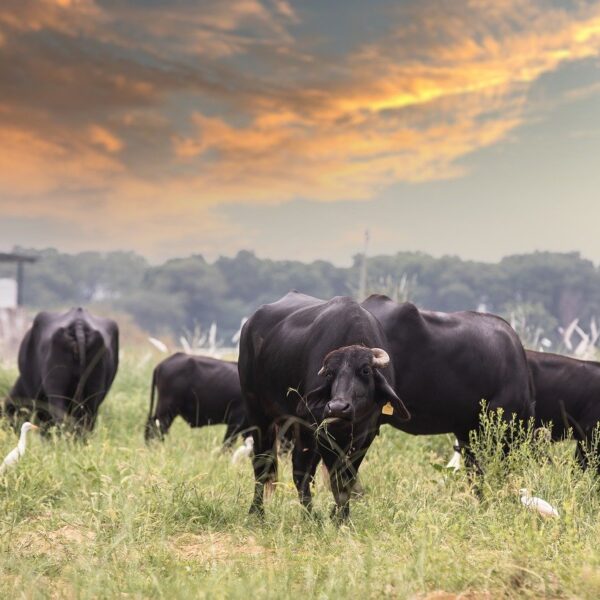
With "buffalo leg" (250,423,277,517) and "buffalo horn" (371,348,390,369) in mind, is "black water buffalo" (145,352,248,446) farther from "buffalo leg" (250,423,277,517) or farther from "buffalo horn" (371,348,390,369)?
"buffalo horn" (371,348,390,369)

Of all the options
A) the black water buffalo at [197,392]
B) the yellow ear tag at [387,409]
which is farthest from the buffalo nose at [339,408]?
the black water buffalo at [197,392]

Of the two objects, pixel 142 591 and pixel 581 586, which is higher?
pixel 581 586

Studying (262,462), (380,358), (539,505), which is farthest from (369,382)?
(262,462)

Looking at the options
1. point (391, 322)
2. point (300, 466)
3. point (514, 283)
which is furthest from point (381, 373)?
point (514, 283)

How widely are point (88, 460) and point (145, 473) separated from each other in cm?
85

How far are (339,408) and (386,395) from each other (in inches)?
19.7

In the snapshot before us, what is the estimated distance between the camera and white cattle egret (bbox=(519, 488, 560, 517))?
5789 millimetres

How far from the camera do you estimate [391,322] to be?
779cm

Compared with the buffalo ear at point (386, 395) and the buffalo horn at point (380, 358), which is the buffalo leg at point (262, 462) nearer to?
the buffalo ear at point (386, 395)

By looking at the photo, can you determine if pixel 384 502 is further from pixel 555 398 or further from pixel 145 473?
pixel 555 398

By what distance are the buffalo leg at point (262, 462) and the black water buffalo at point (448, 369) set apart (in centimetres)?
97

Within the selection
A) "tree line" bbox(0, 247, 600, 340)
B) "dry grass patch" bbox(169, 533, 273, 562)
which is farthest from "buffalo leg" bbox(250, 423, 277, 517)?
"tree line" bbox(0, 247, 600, 340)

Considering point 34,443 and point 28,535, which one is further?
point 34,443

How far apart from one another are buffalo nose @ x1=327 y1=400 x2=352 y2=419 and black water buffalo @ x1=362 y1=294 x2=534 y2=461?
5.89ft
